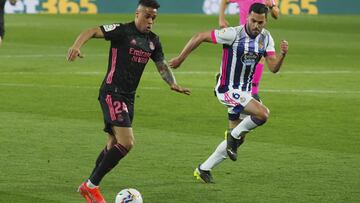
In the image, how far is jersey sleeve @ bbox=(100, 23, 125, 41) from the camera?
9.84 meters

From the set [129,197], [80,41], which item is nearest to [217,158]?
[129,197]

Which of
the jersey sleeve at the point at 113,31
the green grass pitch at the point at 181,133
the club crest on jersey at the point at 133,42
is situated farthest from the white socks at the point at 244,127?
the jersey sleeve at the point at 113,31

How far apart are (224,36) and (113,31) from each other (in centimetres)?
171

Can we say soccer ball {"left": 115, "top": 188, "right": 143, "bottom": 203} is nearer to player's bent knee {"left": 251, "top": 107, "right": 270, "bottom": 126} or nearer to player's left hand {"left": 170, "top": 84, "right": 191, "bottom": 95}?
player's left hand {"left": 170, "top": 84, "right": 191, "bottom": 95}

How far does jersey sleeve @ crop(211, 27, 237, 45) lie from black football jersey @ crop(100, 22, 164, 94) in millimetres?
1321

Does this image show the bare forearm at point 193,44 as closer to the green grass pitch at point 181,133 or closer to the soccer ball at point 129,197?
the green grass pitch at point 181,133

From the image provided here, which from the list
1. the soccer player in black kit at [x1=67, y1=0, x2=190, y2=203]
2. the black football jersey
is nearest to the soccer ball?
the soccer player in black kit at [x1=67, y1=0, x2=190, y2=203]

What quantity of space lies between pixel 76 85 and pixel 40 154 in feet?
22.9

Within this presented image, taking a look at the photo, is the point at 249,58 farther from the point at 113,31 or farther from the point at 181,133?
the point at 181,133

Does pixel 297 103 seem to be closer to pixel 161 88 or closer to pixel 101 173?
pixel 161 88

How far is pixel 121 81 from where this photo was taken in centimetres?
991

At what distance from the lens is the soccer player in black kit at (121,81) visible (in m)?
9.77

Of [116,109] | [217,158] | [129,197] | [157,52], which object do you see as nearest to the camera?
[129,197]

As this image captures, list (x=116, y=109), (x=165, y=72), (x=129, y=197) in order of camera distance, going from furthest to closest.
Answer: (x=165, y=72) → (x=116, y=109) → (x=129, y=197)
